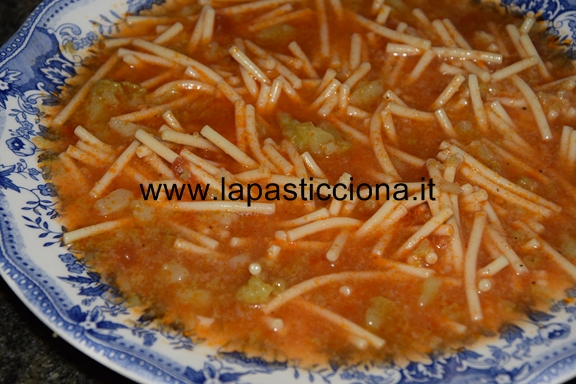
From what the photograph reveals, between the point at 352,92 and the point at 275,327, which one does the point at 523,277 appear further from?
the point at 352,92

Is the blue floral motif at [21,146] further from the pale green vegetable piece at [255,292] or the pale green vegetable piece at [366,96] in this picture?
the pale green vegetable piece at [366,96]

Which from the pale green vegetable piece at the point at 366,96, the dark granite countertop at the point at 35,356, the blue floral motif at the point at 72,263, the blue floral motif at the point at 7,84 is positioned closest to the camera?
the blue floral motif at the point at 72,263

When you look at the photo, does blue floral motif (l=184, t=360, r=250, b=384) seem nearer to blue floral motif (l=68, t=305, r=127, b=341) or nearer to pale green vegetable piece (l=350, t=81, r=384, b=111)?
blue floral motif (l=68, t=305, r=127, b=341)

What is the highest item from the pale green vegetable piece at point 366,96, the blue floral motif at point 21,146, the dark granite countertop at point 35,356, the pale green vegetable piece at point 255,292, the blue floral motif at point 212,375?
the pale green vegetable piece at point 366,96

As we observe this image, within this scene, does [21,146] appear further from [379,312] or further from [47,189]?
[379,312]

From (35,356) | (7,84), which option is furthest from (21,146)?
(35,356)

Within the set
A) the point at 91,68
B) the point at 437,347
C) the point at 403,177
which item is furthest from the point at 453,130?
the point at 91,68

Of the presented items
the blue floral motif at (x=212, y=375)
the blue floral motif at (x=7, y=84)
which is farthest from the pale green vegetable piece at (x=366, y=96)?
the blue floral motif at (x=7, y=84)

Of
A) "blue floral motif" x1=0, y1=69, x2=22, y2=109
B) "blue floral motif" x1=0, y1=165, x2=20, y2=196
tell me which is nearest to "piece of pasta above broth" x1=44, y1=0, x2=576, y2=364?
"blue floral motif" x1=0, y1=165, x2=20, y2=196
